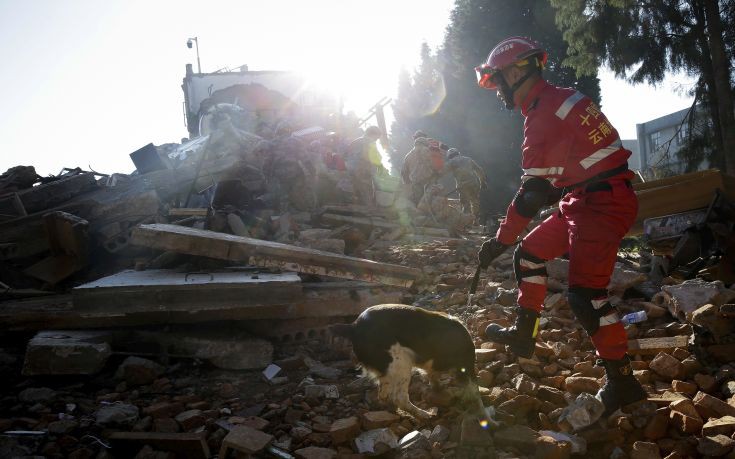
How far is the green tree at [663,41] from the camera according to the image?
1005cm

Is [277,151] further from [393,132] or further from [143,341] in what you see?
[393,132]

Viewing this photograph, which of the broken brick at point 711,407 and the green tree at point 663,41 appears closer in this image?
the broken brick at point 711,407

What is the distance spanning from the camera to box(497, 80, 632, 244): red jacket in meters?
3.03

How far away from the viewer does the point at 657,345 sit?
143 inches

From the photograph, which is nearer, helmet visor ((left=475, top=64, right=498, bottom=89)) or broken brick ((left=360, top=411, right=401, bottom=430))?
broken brick ((left=360, top=411, right=401, bottom=430))

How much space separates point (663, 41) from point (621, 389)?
426 inches

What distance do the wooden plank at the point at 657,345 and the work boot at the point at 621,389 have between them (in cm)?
81

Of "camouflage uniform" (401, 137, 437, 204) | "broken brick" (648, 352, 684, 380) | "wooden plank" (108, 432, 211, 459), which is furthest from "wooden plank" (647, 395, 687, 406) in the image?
"camouflage uniform" (401, 137, 437, 204)

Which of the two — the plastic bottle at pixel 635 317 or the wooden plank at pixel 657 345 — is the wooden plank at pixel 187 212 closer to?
the plastic bottle at pixel 635 317

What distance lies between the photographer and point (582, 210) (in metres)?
3.00

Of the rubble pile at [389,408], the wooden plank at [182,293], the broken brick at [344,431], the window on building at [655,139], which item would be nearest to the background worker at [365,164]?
the wooden plank at [182,293]

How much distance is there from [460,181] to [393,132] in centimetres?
2551

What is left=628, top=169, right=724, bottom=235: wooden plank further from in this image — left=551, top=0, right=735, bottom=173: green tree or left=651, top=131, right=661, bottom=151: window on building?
left=651, top=131, right=661, bottom=151: window on building

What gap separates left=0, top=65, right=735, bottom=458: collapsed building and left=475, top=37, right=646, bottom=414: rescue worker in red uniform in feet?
1.11
